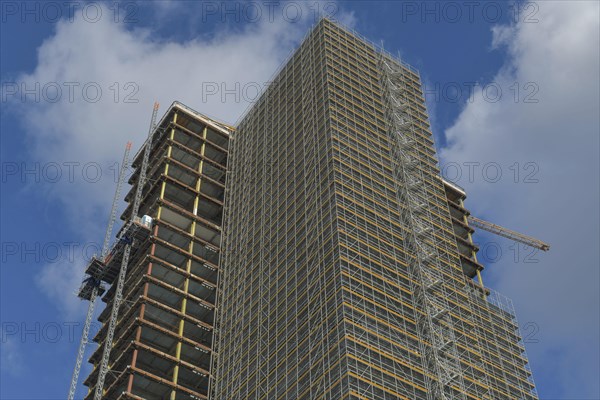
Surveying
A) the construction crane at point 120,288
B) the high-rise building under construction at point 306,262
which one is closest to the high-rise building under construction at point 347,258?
the high-rise building under construction at point 306,262

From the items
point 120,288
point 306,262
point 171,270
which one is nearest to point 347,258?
point 306,262

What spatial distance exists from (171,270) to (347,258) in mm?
27191

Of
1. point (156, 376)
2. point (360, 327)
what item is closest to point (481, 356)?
point (360, 327)

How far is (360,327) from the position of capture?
76562 mm

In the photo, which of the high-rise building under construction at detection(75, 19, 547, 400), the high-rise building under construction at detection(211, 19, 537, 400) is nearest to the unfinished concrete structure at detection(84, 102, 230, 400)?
the high-rise building under construction at detection(75, 19, 547, 400)

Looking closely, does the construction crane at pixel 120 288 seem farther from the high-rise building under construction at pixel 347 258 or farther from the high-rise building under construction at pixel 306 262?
the high-rise building under construction at pixel 347 258

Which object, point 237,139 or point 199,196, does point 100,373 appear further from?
point 237,139

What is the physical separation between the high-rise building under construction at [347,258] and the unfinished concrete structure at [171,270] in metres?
2.49

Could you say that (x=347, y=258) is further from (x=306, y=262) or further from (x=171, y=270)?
(x=171, y=270)

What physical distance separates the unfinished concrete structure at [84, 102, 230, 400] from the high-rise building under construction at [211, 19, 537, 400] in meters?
2.49

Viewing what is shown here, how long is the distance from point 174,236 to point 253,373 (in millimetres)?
27870

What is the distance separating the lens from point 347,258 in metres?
82.7

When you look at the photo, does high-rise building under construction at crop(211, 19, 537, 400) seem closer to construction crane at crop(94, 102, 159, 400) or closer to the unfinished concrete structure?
the unfinished concrete structure

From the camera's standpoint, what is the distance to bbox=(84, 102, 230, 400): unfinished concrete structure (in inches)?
3684
